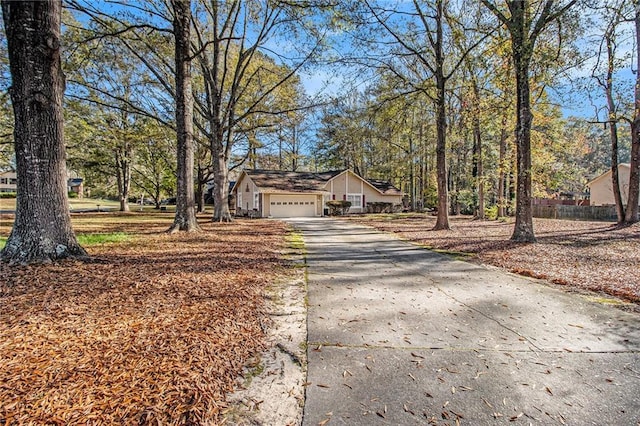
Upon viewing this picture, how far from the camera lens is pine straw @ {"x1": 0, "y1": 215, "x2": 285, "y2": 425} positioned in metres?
1.86

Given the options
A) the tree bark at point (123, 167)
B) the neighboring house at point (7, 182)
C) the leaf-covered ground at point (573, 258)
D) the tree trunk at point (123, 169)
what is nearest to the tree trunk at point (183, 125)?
the leaf-covered ground at point (573, 258)

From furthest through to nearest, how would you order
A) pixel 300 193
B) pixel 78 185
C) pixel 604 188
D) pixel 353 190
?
pixel 78 185 < pixel 353 190 < pixel 604 188 < pixel 300 193

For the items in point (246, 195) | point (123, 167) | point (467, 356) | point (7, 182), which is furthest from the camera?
point (7, 182)

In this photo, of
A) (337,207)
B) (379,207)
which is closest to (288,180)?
(337,207)

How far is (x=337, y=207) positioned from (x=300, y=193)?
153 inches

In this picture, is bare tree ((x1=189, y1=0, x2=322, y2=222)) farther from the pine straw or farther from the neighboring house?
the neighboring house

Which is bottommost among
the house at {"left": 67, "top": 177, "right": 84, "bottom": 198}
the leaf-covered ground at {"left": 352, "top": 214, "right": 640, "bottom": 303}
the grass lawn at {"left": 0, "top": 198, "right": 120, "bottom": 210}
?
the leaf-covered ground at {"left": 352, "top": 214, "right": 640, "bottom": 303}

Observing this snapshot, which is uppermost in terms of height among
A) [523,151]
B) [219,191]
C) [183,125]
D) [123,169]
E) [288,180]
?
[123,169]

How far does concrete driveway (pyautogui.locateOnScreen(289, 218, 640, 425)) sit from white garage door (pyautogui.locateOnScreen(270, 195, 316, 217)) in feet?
68.0

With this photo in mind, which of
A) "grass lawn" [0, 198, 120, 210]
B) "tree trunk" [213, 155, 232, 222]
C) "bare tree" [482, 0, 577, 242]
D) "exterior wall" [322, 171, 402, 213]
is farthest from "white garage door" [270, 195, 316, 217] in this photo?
"grass lawn" [0, 198, 120, 210]

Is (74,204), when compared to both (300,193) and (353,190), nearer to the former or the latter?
(300,193)

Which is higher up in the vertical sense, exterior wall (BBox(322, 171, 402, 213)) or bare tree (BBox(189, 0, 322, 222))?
bare tree (BBox(189, 0, 322, 222))

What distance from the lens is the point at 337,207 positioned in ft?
92.2

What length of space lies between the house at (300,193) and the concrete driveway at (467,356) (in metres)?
20.7
